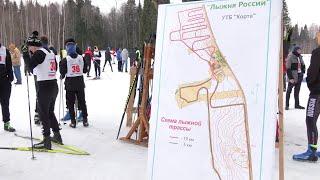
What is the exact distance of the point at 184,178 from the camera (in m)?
3.66

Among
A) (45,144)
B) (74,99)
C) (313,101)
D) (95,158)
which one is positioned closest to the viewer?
(313,101)

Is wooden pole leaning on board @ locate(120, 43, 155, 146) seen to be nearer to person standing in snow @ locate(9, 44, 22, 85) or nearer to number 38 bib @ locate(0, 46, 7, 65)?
number 38 bib @ locate(0, 46, 7, 65)

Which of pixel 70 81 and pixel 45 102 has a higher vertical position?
pixel 70 81

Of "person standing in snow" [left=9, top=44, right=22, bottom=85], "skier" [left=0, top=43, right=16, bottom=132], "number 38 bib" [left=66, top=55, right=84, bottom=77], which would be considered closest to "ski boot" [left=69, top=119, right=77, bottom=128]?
"number 38 bib" [left=66, top=55, right=84, bottom=77]

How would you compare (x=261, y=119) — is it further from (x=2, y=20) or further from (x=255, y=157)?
(x=2, y=20)

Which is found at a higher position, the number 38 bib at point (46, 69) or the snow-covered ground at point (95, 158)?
the number 38 bib at point (46, 69)

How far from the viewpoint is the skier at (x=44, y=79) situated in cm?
606

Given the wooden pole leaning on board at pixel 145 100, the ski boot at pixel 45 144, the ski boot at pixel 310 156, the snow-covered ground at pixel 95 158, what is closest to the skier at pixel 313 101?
the ski boot at pixel 310 156

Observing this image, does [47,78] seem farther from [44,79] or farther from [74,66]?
[74,66]

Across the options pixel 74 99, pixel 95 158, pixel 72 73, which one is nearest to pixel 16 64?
pixel 74 99

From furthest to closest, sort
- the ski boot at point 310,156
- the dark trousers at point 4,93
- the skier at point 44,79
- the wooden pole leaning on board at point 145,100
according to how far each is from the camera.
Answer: the dark trousers at point 4,93
the wooden pole leaning on board at point 145,100
the skier at point 44,79
the ski boot at point 310,156

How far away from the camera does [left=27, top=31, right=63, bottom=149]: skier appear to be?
6059 mm

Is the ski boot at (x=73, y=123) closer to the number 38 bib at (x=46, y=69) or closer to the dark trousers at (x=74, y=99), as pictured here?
the dark trousers at (x=74, y=99)

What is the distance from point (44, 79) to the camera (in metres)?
6.18
